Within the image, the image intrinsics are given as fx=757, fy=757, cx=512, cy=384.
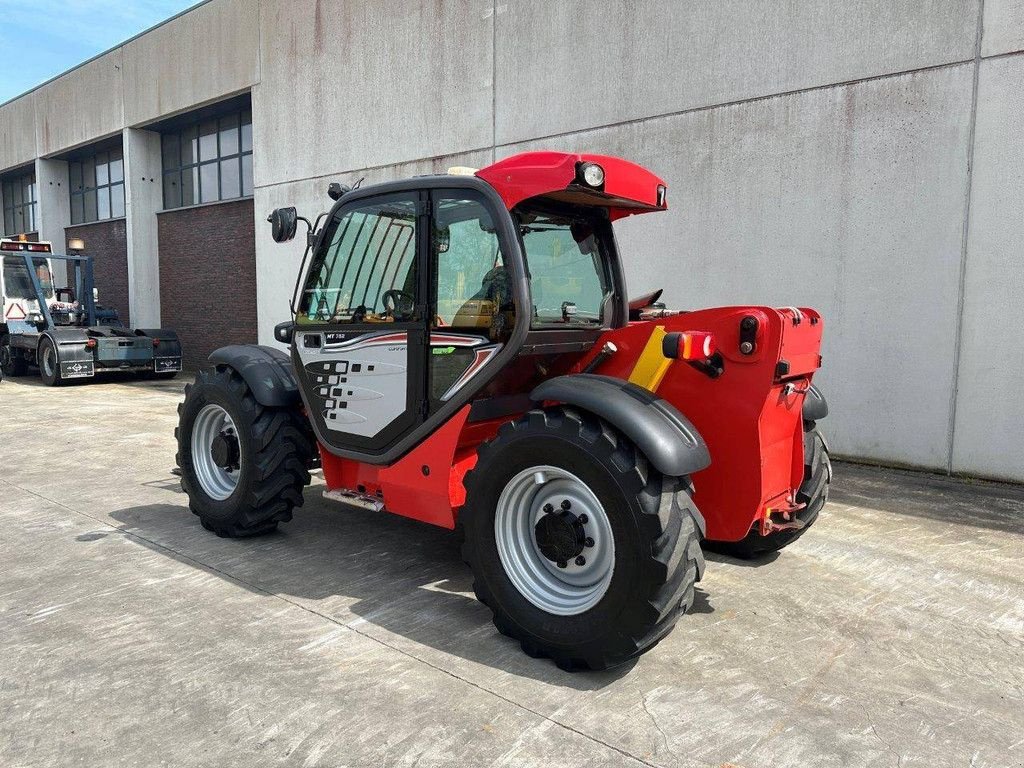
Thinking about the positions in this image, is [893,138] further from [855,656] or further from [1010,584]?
[855,656]

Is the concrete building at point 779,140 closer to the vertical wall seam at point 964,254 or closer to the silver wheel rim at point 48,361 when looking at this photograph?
the vertical wall seam at point 964,254

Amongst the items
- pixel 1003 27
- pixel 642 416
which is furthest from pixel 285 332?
pixel 1003 27

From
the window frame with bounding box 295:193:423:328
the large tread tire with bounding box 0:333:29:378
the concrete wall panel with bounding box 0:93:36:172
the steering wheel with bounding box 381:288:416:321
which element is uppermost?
the concrete wall panel with bounding box 0:93:36:172

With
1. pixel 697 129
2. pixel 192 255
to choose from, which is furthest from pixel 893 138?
pixel 192 255

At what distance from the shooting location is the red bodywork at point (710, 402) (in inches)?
129

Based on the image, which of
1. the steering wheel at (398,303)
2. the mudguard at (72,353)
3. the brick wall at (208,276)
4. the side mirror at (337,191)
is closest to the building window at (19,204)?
the brick wall at (208,276)

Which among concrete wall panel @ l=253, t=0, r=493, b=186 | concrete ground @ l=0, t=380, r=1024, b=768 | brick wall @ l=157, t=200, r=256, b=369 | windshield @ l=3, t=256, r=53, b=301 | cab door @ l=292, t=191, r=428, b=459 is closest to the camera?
concrete ground @ l=0, t=380, r=1024, b=768

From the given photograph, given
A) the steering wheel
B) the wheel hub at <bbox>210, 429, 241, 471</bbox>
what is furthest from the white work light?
the wheel hub at <bbox>210, 429, 241, 471</bbox>

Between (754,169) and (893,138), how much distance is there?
1350 mm

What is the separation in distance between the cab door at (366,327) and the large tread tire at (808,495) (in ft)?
6.73

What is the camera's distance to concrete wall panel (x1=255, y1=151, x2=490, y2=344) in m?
13.2

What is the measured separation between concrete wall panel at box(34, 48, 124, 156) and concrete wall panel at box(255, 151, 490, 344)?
6.77 meters

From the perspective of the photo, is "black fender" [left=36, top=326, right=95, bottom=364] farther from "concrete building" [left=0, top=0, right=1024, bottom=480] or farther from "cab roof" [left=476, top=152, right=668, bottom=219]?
"cab roof" [left=476, top=152, right=668, bottom=219]

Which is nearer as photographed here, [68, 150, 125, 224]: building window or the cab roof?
the cab roof
